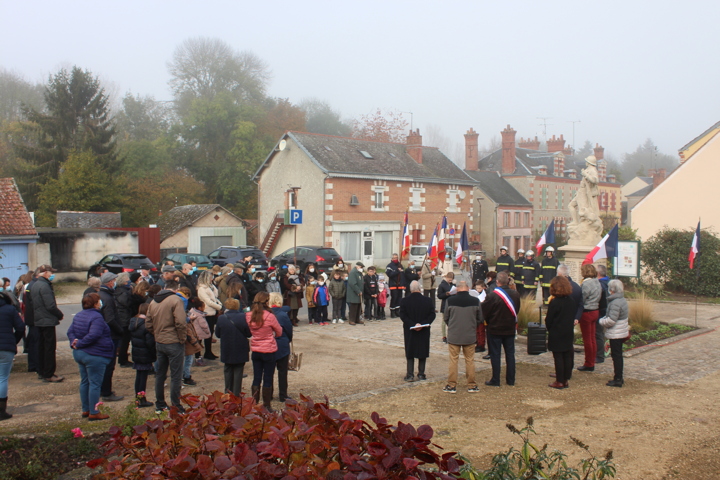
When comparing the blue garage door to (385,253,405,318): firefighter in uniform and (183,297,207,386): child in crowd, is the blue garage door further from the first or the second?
(183,297,207,386): child in crowd

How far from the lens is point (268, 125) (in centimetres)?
5606

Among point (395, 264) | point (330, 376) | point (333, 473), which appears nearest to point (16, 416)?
point (330, 376)

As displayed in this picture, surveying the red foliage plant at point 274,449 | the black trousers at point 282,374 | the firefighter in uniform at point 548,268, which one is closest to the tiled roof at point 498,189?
the firefighter in uniform at point 548,268

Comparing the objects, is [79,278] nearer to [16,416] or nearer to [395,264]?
[395,264]

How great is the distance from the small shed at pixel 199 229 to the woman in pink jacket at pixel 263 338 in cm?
2962

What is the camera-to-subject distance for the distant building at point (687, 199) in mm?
24578

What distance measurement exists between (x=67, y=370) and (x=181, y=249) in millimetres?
27491

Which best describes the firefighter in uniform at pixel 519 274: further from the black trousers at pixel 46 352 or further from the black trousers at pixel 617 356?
the black trousers at pixel 46 352

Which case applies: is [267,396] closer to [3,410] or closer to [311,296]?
[3,410]

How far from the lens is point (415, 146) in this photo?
4422 centimetres

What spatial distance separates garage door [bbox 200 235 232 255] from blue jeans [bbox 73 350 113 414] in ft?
104

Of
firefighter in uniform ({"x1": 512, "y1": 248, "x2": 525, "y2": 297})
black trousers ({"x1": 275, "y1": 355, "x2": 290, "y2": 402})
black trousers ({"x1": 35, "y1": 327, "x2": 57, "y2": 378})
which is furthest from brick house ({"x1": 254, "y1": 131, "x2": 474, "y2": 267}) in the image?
black trousers ({"x1": 275, "y1": 355, "x2": 290, "y2": 402})

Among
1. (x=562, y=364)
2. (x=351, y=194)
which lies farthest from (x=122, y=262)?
(x=562, y=364)

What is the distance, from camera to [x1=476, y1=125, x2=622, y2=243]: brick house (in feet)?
185
